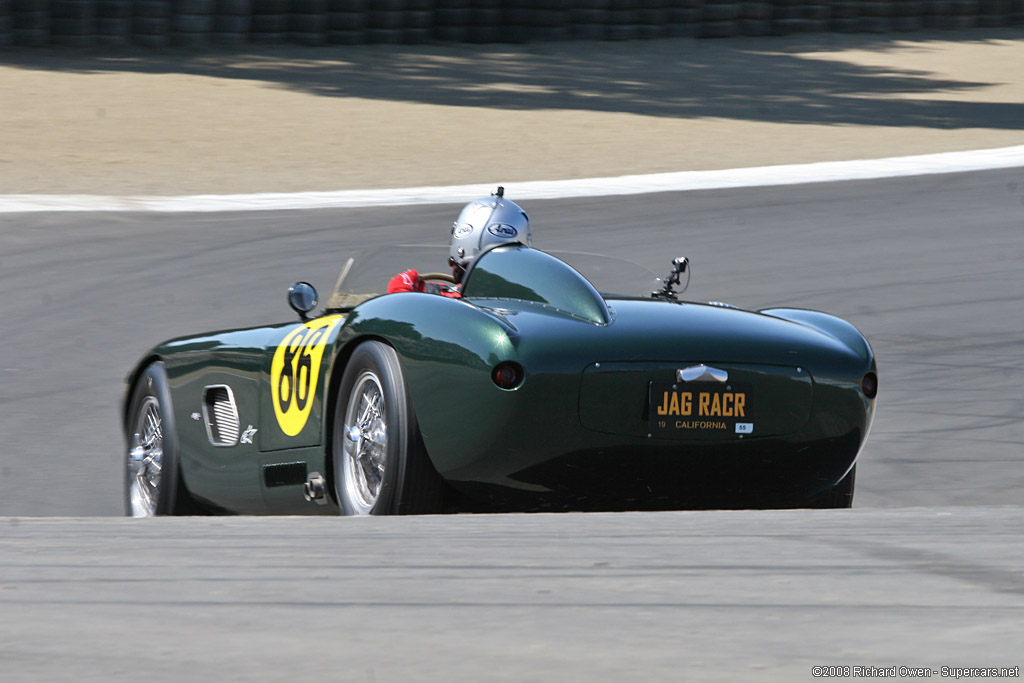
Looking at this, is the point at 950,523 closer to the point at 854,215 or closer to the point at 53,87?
the point at 854,215

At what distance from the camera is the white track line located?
1403cm

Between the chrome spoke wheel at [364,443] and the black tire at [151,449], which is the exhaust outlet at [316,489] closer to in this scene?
the chrome spoke wheel at [364,443]

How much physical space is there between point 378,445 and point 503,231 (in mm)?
1567

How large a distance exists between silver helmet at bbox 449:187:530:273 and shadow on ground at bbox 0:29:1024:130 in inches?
606

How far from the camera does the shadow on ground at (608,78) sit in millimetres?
22203

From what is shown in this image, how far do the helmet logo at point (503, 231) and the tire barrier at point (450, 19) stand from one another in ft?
63.6

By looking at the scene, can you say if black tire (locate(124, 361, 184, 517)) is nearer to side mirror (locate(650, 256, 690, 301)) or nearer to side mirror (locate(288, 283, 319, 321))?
side mirror (locate(288, 283, 319, 321))

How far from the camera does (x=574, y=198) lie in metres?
14.6

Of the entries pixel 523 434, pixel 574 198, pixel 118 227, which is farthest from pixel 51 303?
pixel 523 434

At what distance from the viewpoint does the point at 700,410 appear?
15.6ft

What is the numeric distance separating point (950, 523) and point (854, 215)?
32.8 feet

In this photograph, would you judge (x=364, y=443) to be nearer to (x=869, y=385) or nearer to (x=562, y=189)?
(x=869, y=385)

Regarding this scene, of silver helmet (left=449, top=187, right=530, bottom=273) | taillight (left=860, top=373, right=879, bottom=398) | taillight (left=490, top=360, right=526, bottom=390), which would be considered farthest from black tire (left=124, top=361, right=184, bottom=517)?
taillight (left=860, top=373, right=879, bottom=398)

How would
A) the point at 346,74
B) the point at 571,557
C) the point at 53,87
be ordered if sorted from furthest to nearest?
1. the point at 346,74
2. the point at 53,87
3. the point at 571,557
